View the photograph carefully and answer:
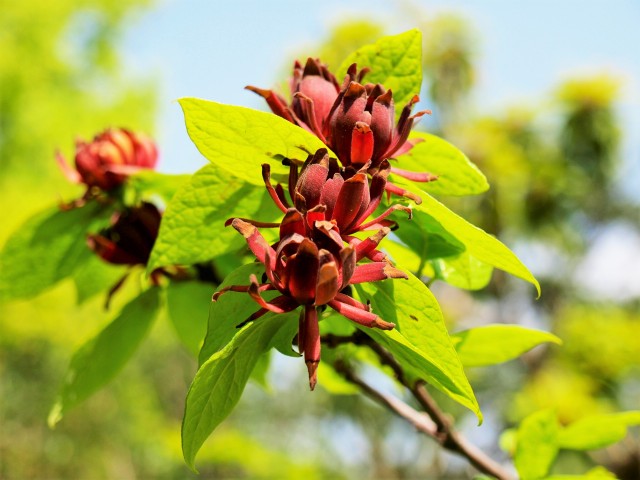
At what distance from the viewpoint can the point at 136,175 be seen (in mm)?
578

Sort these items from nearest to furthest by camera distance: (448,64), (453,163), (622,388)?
(453,163)
(622,388)
(448,64)

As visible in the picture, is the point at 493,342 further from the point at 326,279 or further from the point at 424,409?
the point at 326,279

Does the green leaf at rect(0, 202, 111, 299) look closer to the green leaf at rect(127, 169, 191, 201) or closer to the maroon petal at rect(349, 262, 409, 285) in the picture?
the green leaf at rect(127, 169, 191, 201)

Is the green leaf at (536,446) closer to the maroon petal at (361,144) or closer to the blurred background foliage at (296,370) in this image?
the maroon petal at (361,144)

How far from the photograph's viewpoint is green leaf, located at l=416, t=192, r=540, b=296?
35 cm

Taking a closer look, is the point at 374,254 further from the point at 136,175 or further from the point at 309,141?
the point at 136,175

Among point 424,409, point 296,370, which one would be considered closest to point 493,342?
point 424,409

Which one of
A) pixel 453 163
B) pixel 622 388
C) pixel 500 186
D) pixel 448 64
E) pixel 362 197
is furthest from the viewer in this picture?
pixel 448 64

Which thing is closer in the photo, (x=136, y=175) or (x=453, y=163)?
(x=453, y=163)

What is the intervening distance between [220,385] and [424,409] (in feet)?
0.75

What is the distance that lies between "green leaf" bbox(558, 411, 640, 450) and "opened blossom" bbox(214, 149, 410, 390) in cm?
35

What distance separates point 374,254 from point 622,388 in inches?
221

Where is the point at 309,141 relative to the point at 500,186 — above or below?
above

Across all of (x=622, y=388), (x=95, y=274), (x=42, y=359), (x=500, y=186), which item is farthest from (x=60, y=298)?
(x=95, y=274)
